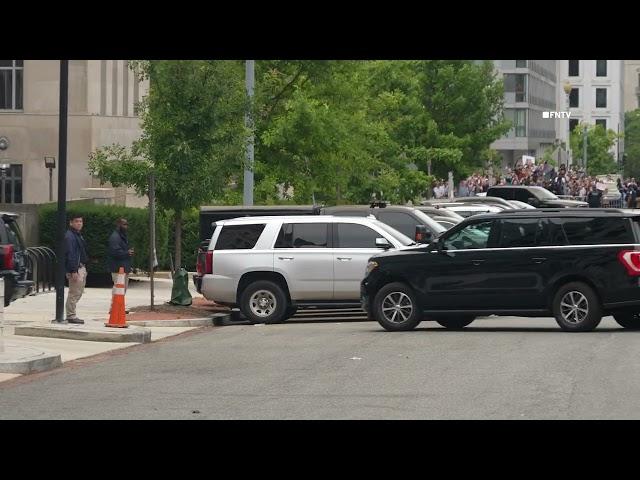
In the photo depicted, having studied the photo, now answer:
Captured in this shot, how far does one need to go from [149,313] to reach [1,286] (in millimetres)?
7136

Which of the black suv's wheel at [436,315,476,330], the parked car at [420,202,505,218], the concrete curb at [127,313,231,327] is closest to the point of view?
the black suv's wheel at [436,315,476,330]

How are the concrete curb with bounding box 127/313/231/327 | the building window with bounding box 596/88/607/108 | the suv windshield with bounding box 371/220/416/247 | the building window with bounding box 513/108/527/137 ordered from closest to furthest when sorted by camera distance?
the concrete curb with bounding box 127/313/231/327, the suv windshield with bounding box 371/220/416/247, the building window with bounding box 513/108/527/137, the building window with bounding box 596/88/607/108

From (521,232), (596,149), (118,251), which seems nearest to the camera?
(521,232)

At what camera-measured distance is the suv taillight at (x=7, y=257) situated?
75.6ft

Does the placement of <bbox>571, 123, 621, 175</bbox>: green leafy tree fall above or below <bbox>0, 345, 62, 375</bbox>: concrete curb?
above

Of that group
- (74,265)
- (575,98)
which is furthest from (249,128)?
(575,98)

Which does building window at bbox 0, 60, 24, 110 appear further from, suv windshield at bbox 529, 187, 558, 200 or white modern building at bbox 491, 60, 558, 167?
white modern building at bbox 491, 60, 558, 167

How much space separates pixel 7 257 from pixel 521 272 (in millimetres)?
8384

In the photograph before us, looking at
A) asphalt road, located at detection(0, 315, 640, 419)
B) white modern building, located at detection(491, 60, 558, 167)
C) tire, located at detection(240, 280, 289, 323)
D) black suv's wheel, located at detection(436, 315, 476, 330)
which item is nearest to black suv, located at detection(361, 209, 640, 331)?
asphalt road, located at detection(0, 315, 640, 419)

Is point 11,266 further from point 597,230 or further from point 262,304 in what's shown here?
point 597,230

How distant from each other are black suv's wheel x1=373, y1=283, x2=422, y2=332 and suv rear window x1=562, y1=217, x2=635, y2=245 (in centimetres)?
268

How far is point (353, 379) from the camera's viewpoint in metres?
15.6

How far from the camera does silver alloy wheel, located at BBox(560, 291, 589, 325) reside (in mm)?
21375
